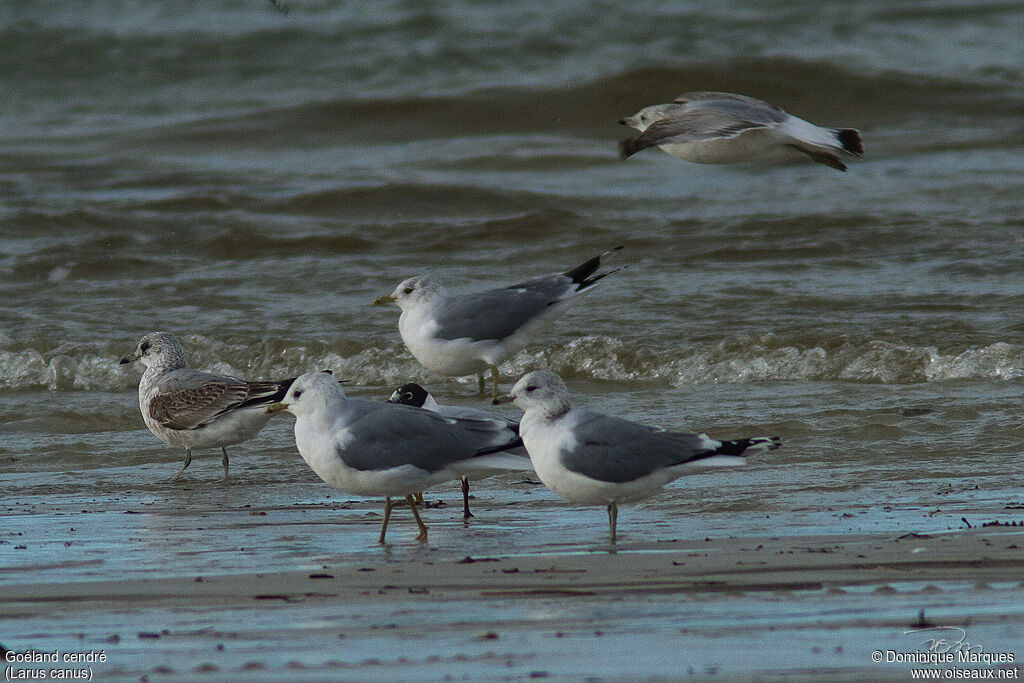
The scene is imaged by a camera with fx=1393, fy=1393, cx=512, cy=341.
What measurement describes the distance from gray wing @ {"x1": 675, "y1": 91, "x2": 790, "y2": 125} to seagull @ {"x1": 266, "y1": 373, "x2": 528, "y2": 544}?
3343 millimetres

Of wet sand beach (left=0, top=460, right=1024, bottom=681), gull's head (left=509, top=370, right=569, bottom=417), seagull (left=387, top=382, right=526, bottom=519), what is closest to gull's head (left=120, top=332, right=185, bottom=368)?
seagull (left=387, top=382, right=526, bottom=519)

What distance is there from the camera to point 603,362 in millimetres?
9438

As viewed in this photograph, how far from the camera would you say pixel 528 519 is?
5.48 metres

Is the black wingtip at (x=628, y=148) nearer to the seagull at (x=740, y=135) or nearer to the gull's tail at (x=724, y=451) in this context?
the seagull at (x=740, y=135)

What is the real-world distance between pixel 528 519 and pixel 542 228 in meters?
8.51

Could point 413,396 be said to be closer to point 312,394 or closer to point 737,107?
point 312,394

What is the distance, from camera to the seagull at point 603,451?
5.03 meters

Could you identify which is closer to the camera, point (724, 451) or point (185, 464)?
point (724, 451)

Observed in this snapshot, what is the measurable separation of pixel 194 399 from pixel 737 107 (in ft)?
11.8

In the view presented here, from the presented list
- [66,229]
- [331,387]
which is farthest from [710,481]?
[66,229]

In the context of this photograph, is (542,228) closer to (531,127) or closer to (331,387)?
(531,127)

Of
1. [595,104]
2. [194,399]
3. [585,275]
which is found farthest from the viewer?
[595,104]

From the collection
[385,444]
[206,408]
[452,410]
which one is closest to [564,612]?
[385,444]

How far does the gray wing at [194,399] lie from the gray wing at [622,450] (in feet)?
7.93
